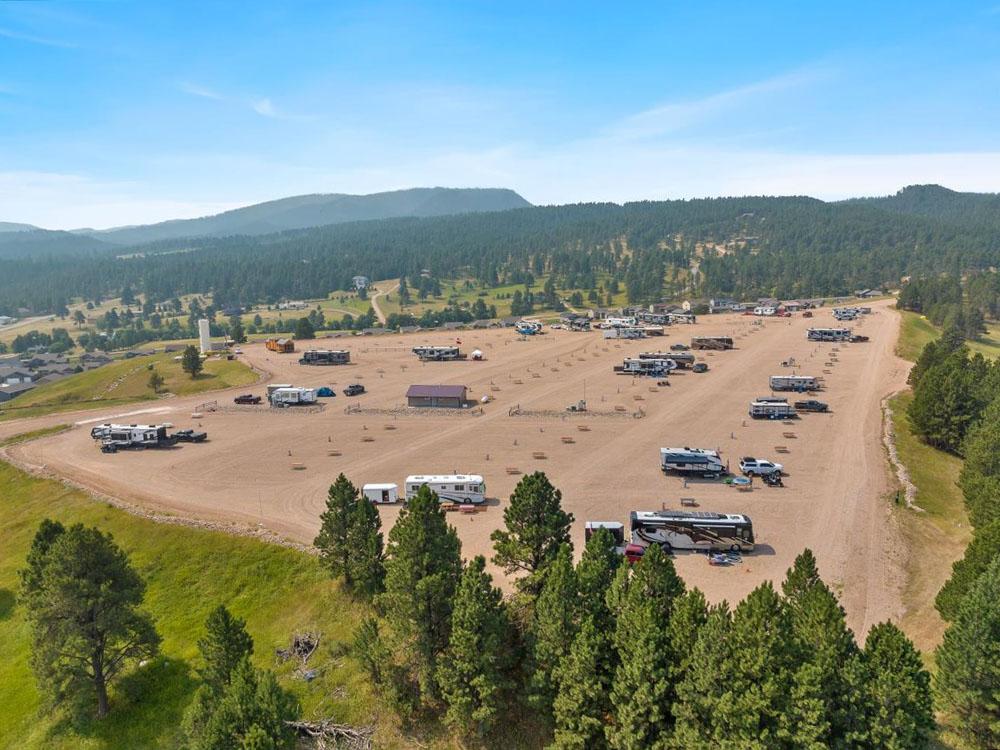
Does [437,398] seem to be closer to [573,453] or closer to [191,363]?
[573,453]

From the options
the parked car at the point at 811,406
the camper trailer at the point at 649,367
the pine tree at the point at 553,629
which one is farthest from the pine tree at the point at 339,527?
the camper trailer at the point at 649,367

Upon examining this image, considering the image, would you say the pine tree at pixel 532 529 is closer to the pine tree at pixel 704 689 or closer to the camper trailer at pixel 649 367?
the pine tree at pixel 704 689

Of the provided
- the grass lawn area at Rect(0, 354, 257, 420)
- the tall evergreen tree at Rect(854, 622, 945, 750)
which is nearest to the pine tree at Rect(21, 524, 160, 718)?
the tall evergreen tree at Rect(854, 622, 945, 750)

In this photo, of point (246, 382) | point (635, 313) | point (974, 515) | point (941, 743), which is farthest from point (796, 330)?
point (941, 743)

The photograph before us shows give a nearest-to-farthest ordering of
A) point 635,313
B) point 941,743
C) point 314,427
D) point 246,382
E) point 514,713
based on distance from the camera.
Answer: point 941,743 < point 514,713 < point 314,427 < point 246,382 < point 635,313

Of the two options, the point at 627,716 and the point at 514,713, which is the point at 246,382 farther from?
the point at 627,716

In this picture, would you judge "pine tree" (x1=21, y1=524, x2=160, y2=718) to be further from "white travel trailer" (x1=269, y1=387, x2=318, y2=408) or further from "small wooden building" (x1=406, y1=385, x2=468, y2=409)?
"white travel trailer" (x1=269, y1=387, x2=318, y2=408)
